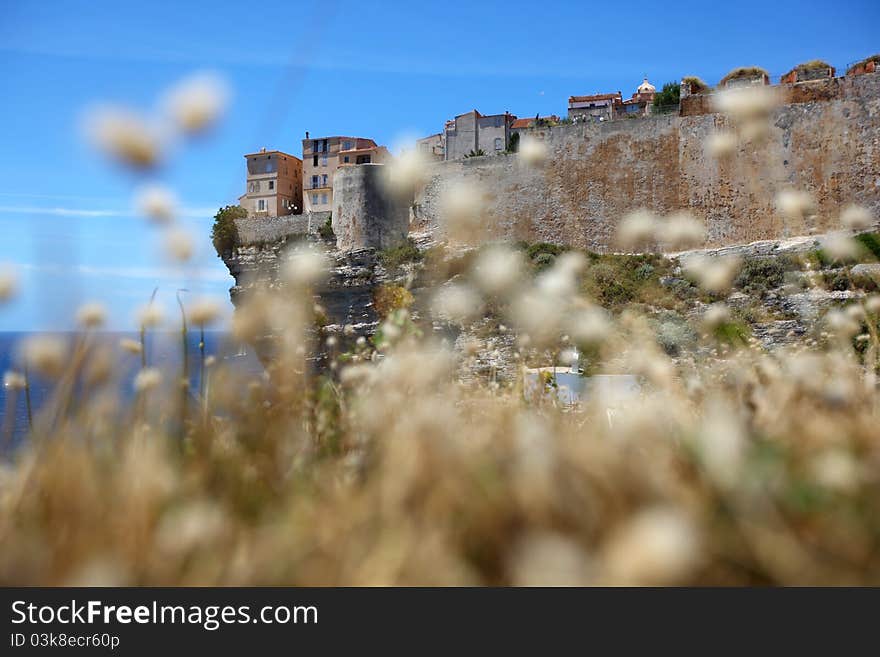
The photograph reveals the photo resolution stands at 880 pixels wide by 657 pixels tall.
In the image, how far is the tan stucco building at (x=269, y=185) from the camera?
1518 inches

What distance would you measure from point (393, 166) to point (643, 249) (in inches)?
797

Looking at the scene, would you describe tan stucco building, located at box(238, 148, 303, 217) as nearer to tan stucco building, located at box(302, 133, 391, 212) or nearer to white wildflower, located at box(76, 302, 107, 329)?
tan stucco building, located at box(302, 133, 391, 212)

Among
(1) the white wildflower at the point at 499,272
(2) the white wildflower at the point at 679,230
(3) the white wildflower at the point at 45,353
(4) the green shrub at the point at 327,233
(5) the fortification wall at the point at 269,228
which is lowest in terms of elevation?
(3) the white wildflower at the point at 45,353

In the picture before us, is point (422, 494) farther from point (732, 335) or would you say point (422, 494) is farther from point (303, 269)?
point (732, 335)

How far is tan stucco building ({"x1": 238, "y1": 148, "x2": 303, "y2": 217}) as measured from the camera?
127 feet

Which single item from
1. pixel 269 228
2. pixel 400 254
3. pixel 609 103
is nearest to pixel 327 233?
pixel 269 228

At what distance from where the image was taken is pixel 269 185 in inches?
1528

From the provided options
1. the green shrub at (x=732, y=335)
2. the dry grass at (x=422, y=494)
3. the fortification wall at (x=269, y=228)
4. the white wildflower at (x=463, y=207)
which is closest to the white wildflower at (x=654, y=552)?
the dry grass at (x=422, y=494)

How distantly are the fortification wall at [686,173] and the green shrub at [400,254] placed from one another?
888 mm

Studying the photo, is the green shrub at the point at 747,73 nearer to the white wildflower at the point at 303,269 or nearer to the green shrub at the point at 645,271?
the green shrub at the point at 645,271

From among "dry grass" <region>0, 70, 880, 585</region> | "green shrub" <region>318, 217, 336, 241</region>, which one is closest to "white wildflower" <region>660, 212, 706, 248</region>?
"dry grass" <region>0, 70, 880, 585</region>

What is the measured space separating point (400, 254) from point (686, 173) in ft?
31.0
